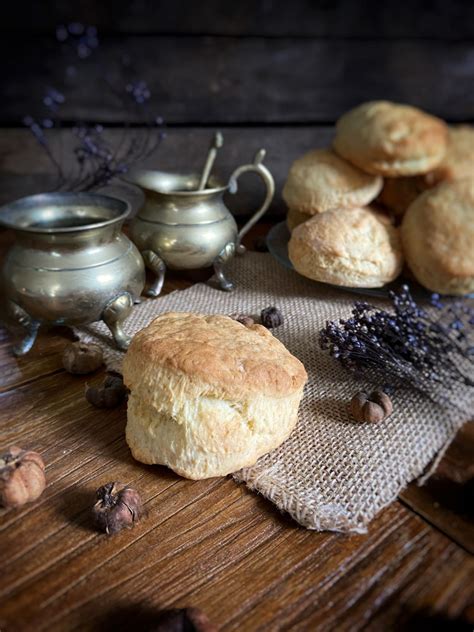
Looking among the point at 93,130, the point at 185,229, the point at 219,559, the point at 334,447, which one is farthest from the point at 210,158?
the point at 219,559

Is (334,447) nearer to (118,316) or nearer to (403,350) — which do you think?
(403,350)

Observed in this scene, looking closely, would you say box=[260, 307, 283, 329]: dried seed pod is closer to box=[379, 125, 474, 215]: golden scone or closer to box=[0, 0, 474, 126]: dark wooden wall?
box=[379, 125, 474, 215]: golden scone

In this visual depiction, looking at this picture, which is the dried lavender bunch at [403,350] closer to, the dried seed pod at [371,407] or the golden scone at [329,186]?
the dried seed pod at [371,407]

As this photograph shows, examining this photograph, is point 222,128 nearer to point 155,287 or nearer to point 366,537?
point 155,287

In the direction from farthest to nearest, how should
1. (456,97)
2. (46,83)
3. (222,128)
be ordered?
(456,97), (222,128), (46,83)

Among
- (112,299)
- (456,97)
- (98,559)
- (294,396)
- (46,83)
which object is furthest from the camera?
(456,97)

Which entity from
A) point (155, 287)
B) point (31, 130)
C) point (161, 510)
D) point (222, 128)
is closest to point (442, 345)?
point (161, 510)

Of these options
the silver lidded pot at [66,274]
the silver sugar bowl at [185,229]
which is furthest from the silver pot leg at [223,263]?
the silver lidded pot at [66,274]
